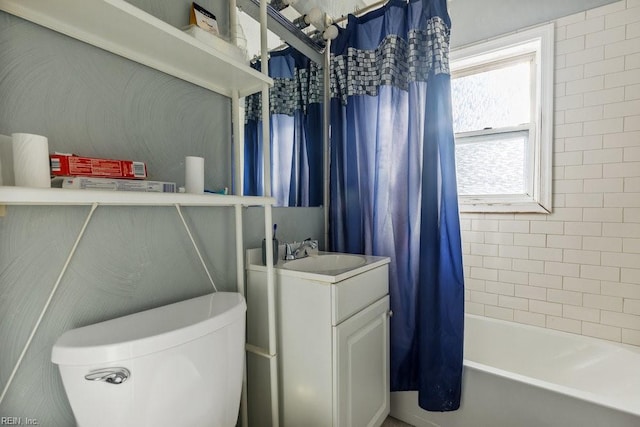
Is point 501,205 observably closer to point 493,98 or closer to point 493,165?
point 493,165

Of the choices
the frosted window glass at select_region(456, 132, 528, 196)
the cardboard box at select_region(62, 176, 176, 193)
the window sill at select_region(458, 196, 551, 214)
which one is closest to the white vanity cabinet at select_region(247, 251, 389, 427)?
the cardboard box at select_region(62, 176, 176, 193)

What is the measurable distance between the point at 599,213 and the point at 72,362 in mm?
2335

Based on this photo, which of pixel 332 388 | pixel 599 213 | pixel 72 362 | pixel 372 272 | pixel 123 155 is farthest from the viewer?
pixel 599 213

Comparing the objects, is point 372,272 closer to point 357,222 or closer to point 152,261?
point 357,222

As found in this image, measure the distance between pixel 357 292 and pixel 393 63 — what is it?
3.92 ft

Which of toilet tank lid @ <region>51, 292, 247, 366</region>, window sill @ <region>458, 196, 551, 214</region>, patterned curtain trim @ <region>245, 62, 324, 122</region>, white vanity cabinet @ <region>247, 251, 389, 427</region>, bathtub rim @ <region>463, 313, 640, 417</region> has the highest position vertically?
patterned curtain trim @ <region>245, 62, 324, 122</region>

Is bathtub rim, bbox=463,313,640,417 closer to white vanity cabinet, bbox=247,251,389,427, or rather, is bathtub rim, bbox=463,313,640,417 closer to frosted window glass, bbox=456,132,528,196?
white vanity cabinet, bbox=247,251,389,427

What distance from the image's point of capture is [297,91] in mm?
1688

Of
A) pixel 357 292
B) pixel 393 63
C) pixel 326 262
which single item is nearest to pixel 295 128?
pixel 393 63

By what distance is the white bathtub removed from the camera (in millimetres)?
1180

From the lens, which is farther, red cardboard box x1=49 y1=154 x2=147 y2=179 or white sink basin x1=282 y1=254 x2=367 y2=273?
white sink basin x1=282 y1=254 x2=367 y2=273

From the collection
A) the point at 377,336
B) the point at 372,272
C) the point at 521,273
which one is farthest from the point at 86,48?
the point at 521,273

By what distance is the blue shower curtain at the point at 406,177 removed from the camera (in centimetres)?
145

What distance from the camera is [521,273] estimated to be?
189cm
